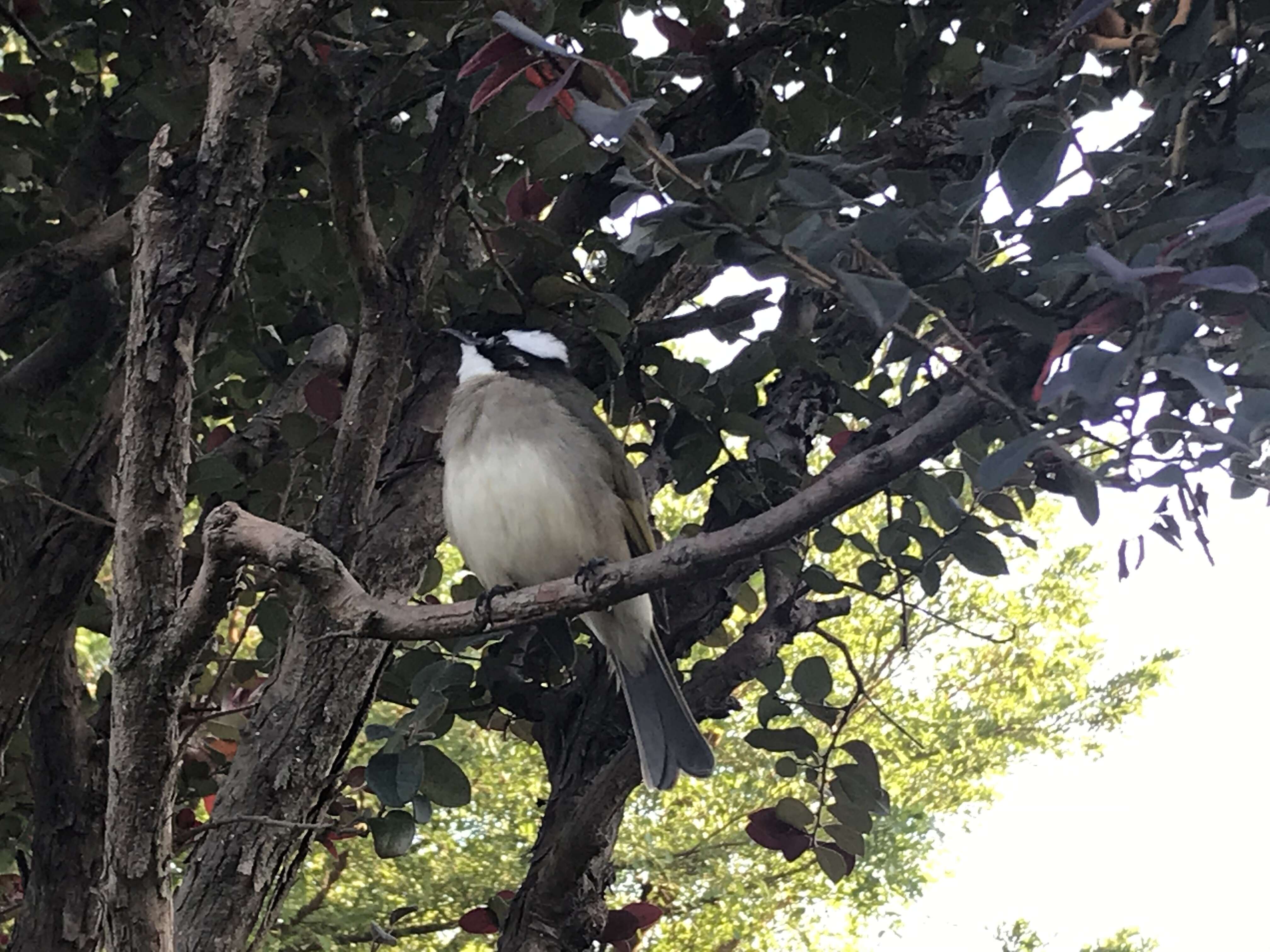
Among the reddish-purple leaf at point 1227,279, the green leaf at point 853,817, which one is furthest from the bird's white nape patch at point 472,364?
the reddish-purple leaf at point 1227,279

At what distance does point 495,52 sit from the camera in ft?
4.08

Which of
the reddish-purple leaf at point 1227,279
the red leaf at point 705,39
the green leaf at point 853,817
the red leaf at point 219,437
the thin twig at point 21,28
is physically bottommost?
the reddish-purple leaf at point 1227,279

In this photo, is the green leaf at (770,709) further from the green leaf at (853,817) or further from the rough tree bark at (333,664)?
the rough tree bark at (333,664)

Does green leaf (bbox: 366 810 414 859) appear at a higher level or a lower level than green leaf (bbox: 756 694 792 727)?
lower

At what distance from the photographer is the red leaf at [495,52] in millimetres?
1242

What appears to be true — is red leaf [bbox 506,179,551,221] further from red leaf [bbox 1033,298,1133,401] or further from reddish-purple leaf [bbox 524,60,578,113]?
red leaf [bbox 1033,298,1133,401]

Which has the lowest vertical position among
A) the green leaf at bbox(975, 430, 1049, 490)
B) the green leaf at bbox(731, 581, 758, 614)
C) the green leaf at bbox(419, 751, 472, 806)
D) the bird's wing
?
the green leaf at bbox(975, 430, 1049, 490)

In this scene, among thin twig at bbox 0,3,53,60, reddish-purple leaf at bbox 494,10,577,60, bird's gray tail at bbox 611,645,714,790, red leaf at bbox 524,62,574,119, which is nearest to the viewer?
reddish-purple leaf at bbox 494,10,577,60

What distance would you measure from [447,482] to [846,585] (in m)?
0.76

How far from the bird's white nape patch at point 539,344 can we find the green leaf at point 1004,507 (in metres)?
0.90

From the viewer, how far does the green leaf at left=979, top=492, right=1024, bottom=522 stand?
7.46ft

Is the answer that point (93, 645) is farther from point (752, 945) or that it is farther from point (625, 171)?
point (625, 171)

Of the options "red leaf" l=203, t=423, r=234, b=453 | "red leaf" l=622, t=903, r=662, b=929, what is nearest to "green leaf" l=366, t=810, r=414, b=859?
"red leaf" l=622, t=903, r=662, b=929

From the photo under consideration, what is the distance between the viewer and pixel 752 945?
14.7ft
